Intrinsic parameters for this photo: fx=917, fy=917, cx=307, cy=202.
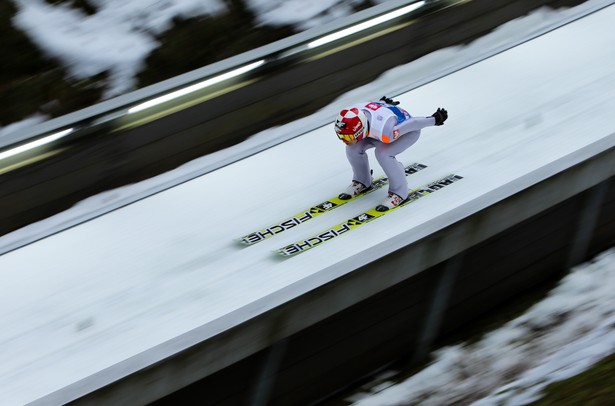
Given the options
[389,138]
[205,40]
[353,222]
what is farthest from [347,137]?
[205,40]

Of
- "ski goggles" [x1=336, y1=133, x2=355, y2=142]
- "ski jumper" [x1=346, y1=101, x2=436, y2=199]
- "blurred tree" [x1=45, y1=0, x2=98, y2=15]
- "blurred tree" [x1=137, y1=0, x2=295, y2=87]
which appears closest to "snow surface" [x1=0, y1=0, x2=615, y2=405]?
"ski jumper" [x1=346, y1=101, x2=436, y2=199]

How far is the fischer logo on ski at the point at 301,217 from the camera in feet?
16.7

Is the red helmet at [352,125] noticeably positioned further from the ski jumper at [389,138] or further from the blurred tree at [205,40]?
the blurred tree at [205,40]

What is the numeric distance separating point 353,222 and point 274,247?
48 centimetres

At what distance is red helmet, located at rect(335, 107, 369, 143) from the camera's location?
487 cm

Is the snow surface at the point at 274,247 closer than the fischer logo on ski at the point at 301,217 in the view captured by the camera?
Yes

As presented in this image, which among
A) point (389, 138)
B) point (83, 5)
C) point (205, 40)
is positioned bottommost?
point (389, 138)

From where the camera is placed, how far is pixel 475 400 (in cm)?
458

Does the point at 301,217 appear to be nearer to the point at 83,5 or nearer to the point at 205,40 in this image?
the point at 205,40

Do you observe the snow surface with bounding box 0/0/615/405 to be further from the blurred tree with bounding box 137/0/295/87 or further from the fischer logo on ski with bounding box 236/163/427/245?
the blurred tree with bounding box 137/0/295/87

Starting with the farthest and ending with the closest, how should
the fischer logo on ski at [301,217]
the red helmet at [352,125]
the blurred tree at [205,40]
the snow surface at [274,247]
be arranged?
the blurred tree at [205,40] → the fischer logo on ski at [301,217] → the red helmet at [352,125] → the snow surface at [274,247]

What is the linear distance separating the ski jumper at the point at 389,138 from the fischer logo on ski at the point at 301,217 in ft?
0.75

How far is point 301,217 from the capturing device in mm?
5273

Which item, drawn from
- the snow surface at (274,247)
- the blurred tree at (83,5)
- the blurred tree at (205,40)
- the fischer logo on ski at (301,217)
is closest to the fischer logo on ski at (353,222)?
the snow surface at (274,247)
